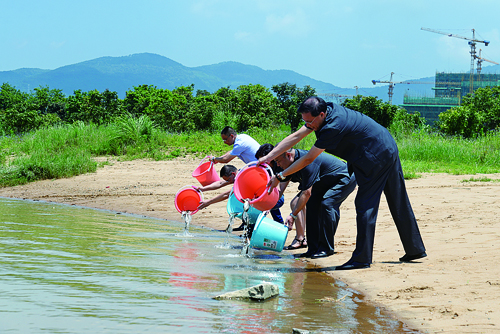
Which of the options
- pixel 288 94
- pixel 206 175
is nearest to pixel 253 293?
pixel 206 175

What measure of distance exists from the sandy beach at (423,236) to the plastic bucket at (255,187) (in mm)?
894

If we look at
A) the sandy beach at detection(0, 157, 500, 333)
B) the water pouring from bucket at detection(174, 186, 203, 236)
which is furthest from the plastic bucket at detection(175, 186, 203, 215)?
the sandy beach at detection(0, 157, 500, 333)

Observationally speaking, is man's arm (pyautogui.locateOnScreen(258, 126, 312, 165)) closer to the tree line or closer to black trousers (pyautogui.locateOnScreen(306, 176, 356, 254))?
black trousers (pyautogui.locateOnScreen(306, 176, 356, 254))

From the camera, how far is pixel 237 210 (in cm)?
760

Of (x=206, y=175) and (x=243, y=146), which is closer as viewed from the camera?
(x=243, y=146)

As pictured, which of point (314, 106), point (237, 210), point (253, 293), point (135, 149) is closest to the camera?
point (253, 293)

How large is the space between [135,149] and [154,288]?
13385 mm

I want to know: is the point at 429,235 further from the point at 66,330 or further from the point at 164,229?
the point at 66,330

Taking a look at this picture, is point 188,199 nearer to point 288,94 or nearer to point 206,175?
point 206,175

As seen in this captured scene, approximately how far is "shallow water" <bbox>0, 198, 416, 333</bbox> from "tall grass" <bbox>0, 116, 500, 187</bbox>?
7.36 metres

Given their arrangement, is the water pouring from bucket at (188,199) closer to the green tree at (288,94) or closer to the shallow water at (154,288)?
the shallow water at (154,288)

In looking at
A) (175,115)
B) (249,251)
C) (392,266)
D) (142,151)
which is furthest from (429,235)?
(175,115)

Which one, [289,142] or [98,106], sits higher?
[98,106]

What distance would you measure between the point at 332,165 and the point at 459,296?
240 cm
